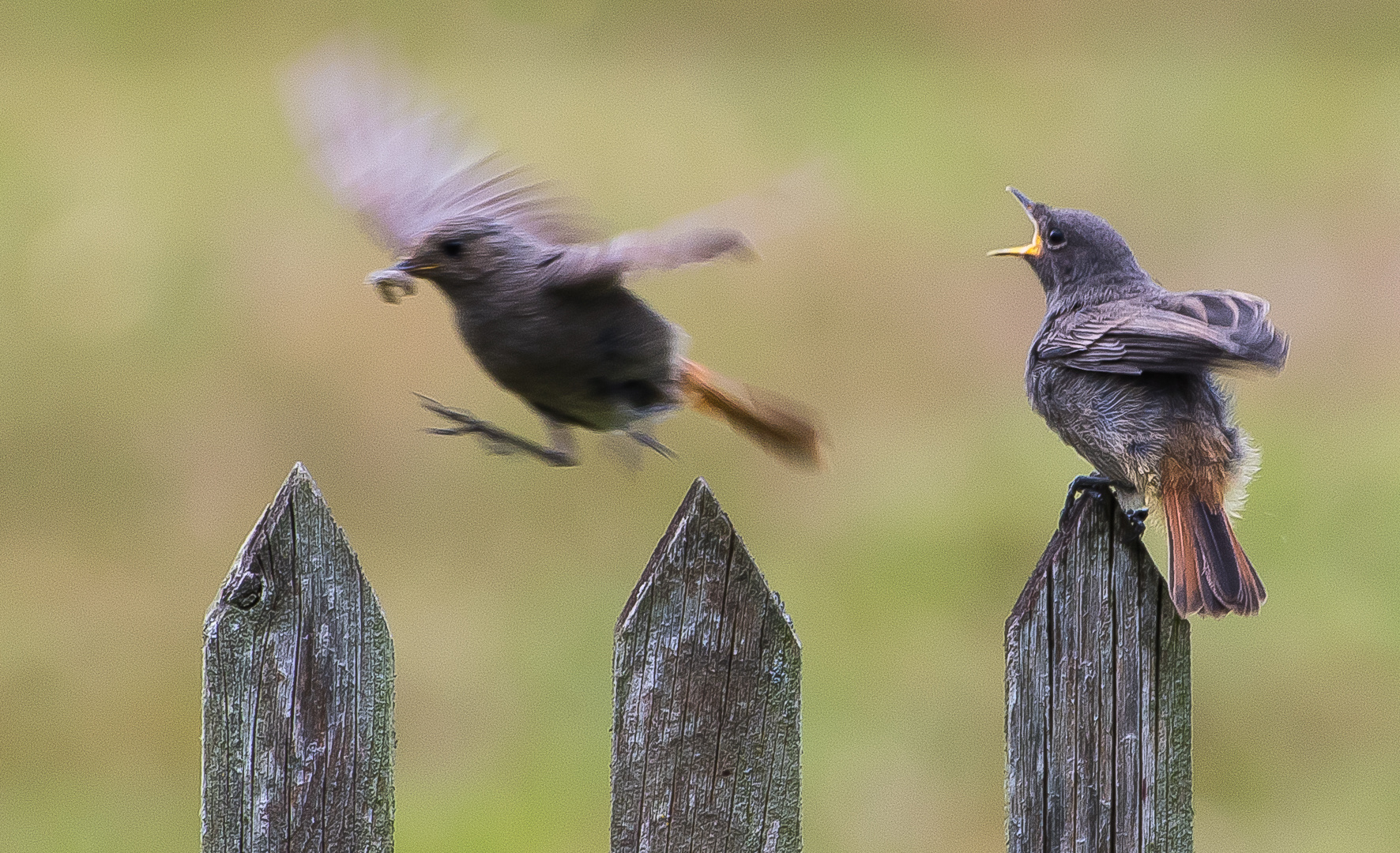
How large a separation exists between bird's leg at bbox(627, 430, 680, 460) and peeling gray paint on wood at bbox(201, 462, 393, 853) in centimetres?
51

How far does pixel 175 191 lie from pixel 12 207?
814 millimetres

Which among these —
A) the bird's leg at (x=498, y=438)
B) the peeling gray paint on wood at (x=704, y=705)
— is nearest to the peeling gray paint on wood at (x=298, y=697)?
the bird's leg at (x=498, y=438)

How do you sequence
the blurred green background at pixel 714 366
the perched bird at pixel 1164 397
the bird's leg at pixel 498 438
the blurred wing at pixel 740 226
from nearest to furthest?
the blurred wing at pixel 740 226, the bird's leg at pixel 498 438, the perched bird at pixel 1164 397, the blurred green background at pixel 714 366

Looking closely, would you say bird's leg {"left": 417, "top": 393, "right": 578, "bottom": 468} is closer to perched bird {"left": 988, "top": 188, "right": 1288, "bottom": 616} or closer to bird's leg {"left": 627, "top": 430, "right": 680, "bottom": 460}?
bird's leg {"left": 627, "top": 430, "right": 680, "bottom": 460}

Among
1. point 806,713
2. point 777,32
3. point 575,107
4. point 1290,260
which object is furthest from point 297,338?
point 1290,260

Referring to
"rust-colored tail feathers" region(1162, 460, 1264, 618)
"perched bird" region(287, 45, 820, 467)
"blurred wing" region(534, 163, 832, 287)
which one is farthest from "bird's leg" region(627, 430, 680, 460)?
"rust-colored tail feathers" region(1162, 460, 1264, 618)

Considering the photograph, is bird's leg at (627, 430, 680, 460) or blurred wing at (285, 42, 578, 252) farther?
blurred wing at (285, 42, 578, 252)

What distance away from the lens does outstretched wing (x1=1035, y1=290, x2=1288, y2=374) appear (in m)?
2.72

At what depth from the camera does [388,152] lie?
3.25 metres

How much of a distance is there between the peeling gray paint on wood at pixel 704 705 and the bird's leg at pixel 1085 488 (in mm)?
527

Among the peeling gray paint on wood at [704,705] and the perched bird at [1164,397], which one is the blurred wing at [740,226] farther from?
the perched bird at [1164,397]

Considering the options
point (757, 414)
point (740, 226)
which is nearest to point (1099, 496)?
point (757, 414)

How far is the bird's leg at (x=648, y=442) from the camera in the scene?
99.6 inches

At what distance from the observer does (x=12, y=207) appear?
26.8ft
